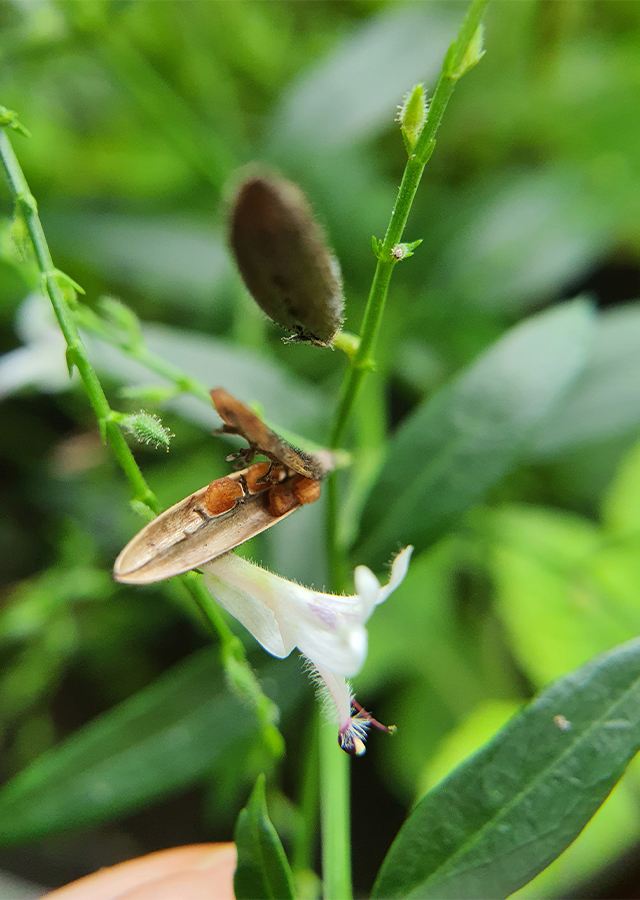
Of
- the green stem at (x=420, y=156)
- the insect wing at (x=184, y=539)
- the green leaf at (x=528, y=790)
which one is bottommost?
Result: the green leaf at (x=528, y=790)

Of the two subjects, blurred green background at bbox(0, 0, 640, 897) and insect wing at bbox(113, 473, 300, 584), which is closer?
insect wing at bbox(113, 473, 300, 584)

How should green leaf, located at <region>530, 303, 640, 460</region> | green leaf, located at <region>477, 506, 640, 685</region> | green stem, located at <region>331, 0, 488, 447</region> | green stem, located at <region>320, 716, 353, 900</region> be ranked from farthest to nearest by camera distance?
green leaf, located at <region>477, 506, 640, 685</region> → green leaf, located at <region>530, 303, 640, 460</region> → green stem, located at <region>320, 716, 353, 900</region> → green stem, located at <region>331, 0, 488, 447</region>

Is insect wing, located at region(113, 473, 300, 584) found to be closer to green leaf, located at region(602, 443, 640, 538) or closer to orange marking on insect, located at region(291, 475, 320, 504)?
orange marking on insect, located at region(291, 475, 320, 504)

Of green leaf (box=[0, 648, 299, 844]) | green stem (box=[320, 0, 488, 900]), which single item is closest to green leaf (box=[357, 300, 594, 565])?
green stem (box=[320, 0, 488, 900])

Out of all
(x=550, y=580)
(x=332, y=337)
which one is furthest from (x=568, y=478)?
(x=332, y=337)

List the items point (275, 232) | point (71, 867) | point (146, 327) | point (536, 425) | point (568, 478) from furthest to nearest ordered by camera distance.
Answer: point (568, 478) < point (71, 867) < point (146, 327) < point (536, 425) < point (275, 232)

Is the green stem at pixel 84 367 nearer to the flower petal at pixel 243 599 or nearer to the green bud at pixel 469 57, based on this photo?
the flower petal at pixel 243 599

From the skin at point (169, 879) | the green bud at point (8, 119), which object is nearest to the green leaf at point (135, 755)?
the skin at point (169, 879)

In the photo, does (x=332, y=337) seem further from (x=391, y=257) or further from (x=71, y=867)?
(x=71, y=867)
